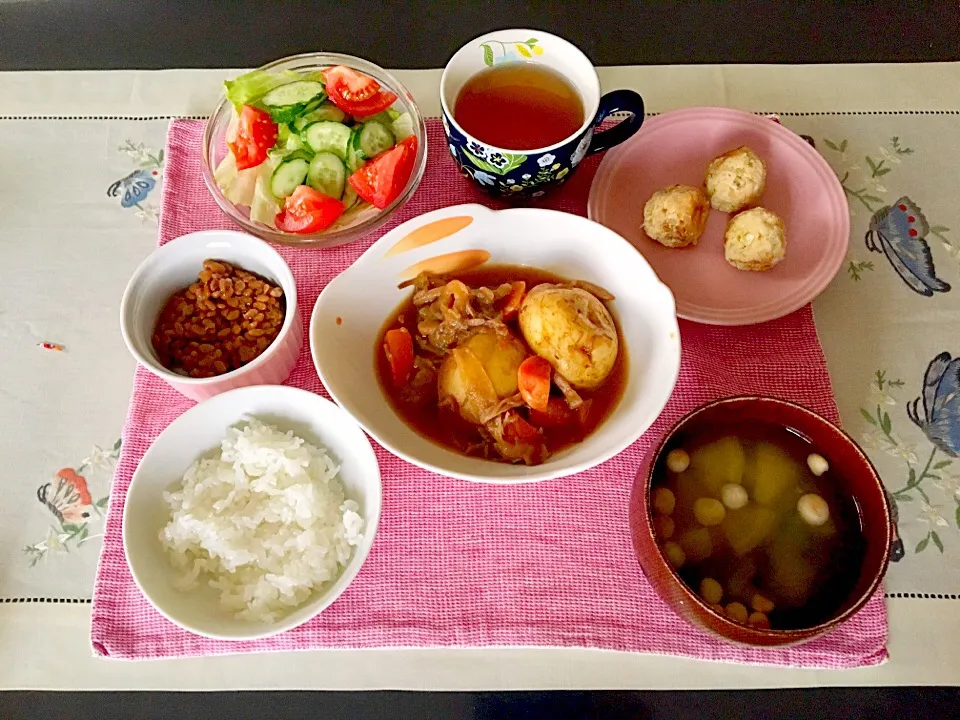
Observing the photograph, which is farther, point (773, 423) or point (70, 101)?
point (70, 101)

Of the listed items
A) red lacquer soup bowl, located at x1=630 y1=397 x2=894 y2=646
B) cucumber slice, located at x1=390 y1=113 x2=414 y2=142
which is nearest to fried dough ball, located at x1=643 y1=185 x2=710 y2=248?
red lacquer soup bowl, located at x1=630 y1=397 x2=894 y2=646

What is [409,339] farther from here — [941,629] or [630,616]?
[941,629]

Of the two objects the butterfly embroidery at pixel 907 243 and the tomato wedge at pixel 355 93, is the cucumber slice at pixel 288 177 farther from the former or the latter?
the butterfly embroidery at pixel 907 243

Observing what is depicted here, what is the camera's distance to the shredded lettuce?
1.69m

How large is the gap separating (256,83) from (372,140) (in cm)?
34

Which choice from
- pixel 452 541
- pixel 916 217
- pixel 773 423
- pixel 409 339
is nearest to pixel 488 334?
pixel 409 339

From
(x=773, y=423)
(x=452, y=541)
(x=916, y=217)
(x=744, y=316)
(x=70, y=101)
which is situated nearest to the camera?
(x=773, y=423)

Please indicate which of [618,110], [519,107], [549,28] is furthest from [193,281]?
[549,28]

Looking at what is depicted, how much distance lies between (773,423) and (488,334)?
55 centimetres

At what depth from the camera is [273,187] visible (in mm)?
1612

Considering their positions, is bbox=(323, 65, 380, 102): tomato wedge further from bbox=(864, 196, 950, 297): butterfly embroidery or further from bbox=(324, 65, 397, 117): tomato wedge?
bbox=(864, 196, 950, 297): butterfly embroidery

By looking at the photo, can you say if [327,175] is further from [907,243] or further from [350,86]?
[907,243]

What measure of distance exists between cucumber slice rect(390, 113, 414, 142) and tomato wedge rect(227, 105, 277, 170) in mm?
294

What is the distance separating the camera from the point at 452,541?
4.46 feet
